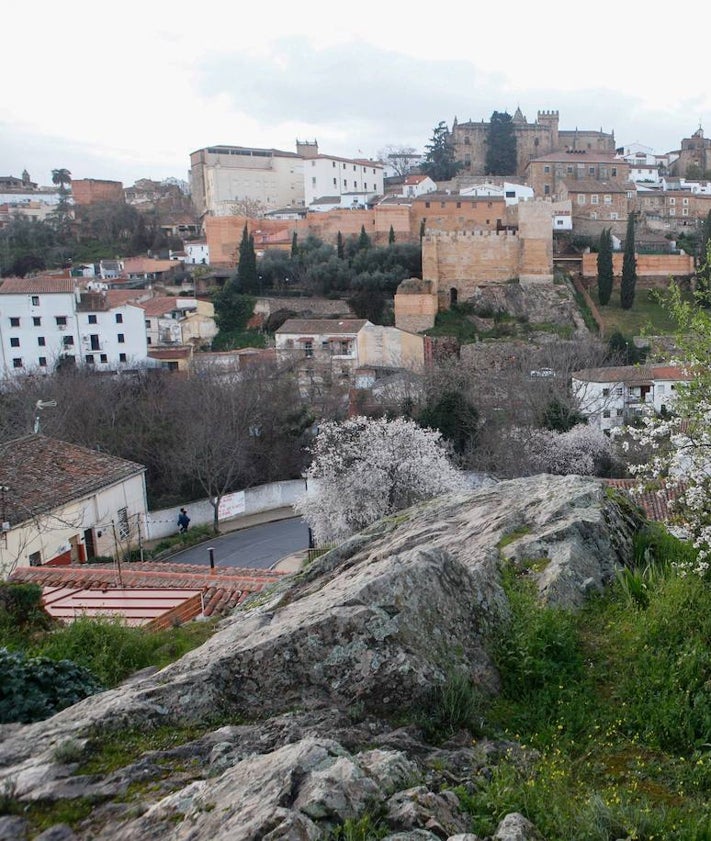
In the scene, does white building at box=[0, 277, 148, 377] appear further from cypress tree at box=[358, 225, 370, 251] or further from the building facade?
the building facade

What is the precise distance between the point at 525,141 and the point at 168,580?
8217cm

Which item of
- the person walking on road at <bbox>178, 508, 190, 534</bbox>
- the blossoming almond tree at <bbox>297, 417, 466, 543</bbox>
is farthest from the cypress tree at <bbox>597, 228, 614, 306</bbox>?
the person walking on road at <bbox>178, 508, 190, 534</bbox>

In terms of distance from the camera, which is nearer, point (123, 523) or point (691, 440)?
point (691, 440)

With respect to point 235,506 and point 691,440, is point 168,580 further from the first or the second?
point 235,506

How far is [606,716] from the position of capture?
12.1 ft

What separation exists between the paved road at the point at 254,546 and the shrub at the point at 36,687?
14.0 meters

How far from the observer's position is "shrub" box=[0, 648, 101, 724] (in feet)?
13.3

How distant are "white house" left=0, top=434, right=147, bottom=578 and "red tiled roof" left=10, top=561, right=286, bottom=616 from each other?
2.72 meters

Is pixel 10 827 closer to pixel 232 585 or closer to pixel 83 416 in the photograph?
pixel 232 585

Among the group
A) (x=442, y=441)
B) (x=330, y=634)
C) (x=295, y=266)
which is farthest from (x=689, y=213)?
(x=330, y=634)

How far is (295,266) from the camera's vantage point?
51000 millimetres

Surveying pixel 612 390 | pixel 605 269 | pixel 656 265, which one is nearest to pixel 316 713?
pixel 612 390

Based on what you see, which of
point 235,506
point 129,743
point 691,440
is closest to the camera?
point 129,743

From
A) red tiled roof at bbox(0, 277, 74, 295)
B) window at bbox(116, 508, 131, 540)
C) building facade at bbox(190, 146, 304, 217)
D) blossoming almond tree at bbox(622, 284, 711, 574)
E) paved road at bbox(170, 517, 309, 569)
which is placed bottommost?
paved road at bbox(170, 517, 309, 569)
